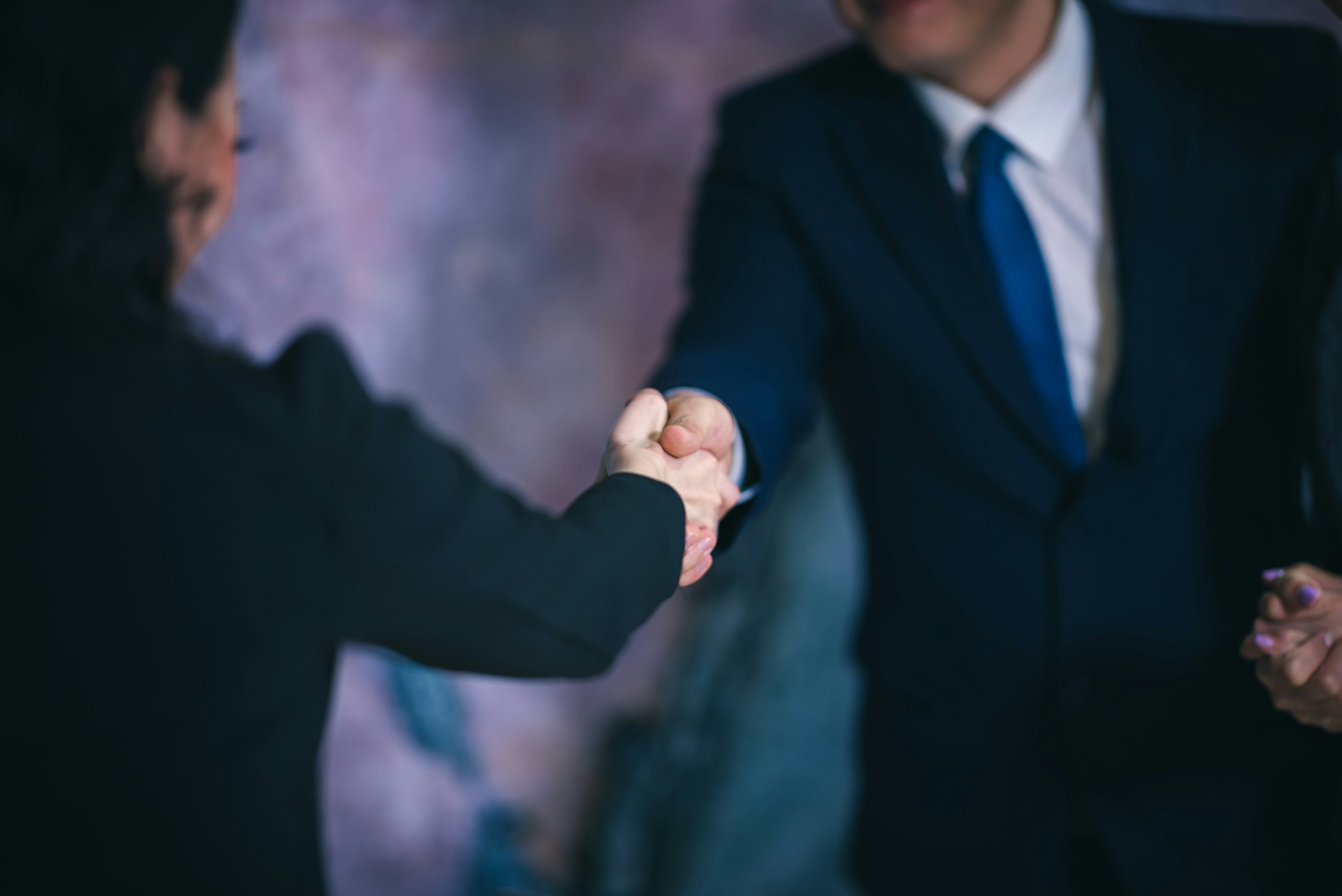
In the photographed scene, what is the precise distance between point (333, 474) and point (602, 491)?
0.20 metres

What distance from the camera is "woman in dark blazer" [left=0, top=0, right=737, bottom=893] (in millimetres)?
606

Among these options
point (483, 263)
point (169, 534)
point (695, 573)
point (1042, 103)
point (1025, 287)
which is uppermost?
point (1042, 103)

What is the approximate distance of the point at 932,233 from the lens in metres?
0.88

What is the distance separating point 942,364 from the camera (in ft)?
2.86

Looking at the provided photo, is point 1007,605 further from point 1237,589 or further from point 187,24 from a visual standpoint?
point 187,24

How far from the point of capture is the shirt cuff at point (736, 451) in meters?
0.83

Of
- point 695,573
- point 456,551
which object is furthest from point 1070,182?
point 456,551

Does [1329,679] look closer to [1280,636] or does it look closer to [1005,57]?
[1280,636]

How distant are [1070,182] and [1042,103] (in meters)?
0.08

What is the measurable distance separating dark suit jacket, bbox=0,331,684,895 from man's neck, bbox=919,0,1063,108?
2.00 ft

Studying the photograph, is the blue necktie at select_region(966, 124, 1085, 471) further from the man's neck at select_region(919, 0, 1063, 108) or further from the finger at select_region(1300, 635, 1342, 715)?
the finger at select_region(1300, 635, 1342, 715)

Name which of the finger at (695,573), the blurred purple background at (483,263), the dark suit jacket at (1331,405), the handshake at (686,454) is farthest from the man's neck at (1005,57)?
the blurred purple background at (483,263)

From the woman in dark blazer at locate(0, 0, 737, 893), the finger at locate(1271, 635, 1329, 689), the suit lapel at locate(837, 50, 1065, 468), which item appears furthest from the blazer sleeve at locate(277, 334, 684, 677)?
the finger at locate(1271, 635, 1329, 689)

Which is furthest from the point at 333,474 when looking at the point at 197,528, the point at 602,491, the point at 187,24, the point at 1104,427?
the point at 1104,427
